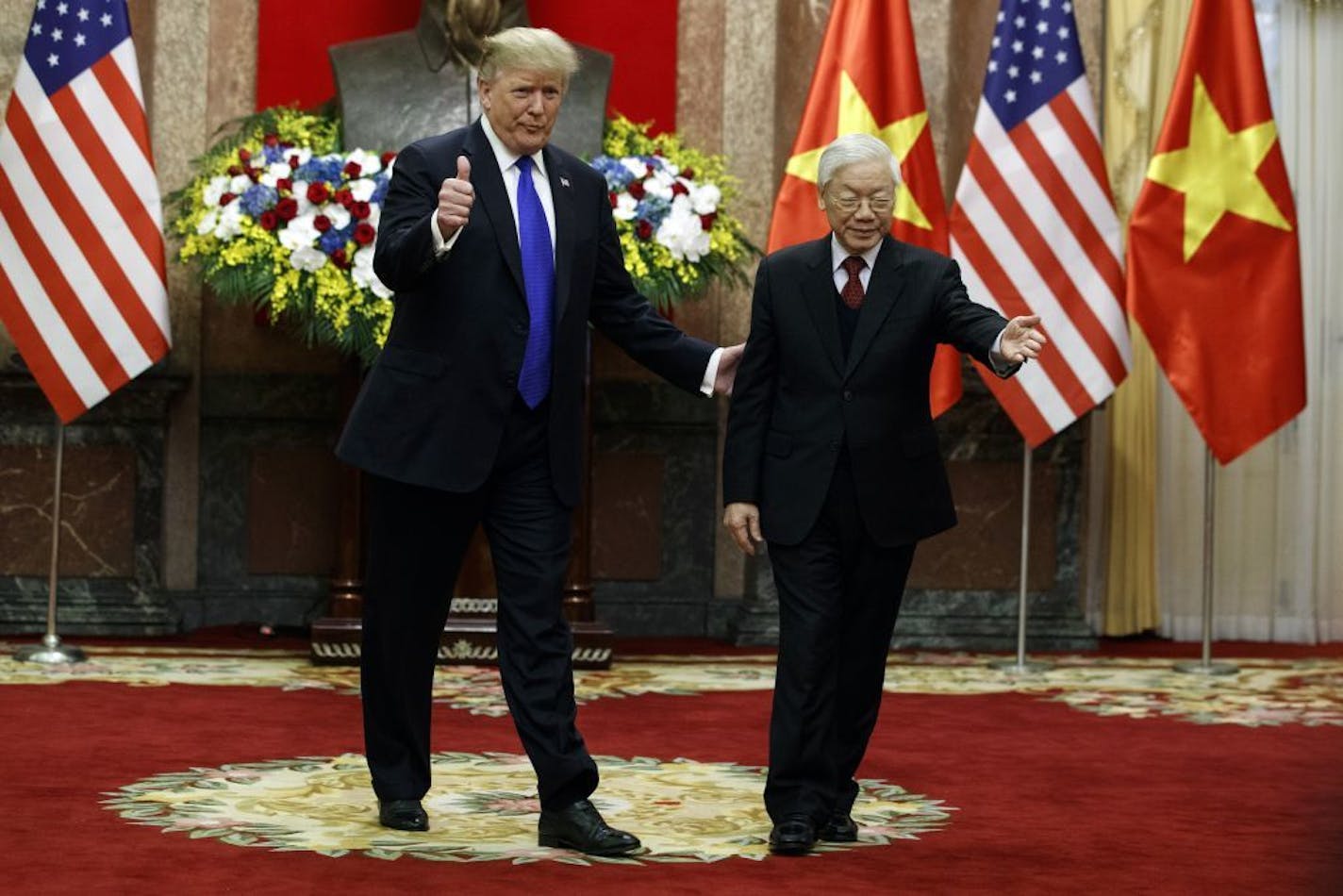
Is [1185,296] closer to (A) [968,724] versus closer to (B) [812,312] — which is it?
(A) [968,724]

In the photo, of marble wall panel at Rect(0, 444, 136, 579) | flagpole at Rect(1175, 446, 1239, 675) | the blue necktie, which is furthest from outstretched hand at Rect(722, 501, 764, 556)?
marble wall panel at Rect(0, 444, 136, 579)

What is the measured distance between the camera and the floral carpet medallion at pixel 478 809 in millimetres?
4488

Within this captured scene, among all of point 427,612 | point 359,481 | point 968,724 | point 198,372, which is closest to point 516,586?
point 427,612

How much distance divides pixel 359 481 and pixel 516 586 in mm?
3725

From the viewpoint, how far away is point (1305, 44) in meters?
9.61

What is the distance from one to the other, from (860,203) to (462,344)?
0.90 metres

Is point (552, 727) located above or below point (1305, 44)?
below

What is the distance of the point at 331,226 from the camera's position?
7.62 meters

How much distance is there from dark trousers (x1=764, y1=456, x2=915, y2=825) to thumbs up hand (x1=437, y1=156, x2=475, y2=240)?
3.26 ft

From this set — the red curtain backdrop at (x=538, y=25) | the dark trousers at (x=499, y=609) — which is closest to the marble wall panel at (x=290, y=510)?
the red curtain backdrop at (x=538, y=25)

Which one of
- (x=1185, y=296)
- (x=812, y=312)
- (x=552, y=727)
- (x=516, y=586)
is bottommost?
(x=552, y=727)

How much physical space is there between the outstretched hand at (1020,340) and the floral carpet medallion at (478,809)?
1.12m

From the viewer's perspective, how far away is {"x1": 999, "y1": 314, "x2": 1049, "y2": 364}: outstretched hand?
172 inches

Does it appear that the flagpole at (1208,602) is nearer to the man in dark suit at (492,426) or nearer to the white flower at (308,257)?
the white flower at (308,257)
